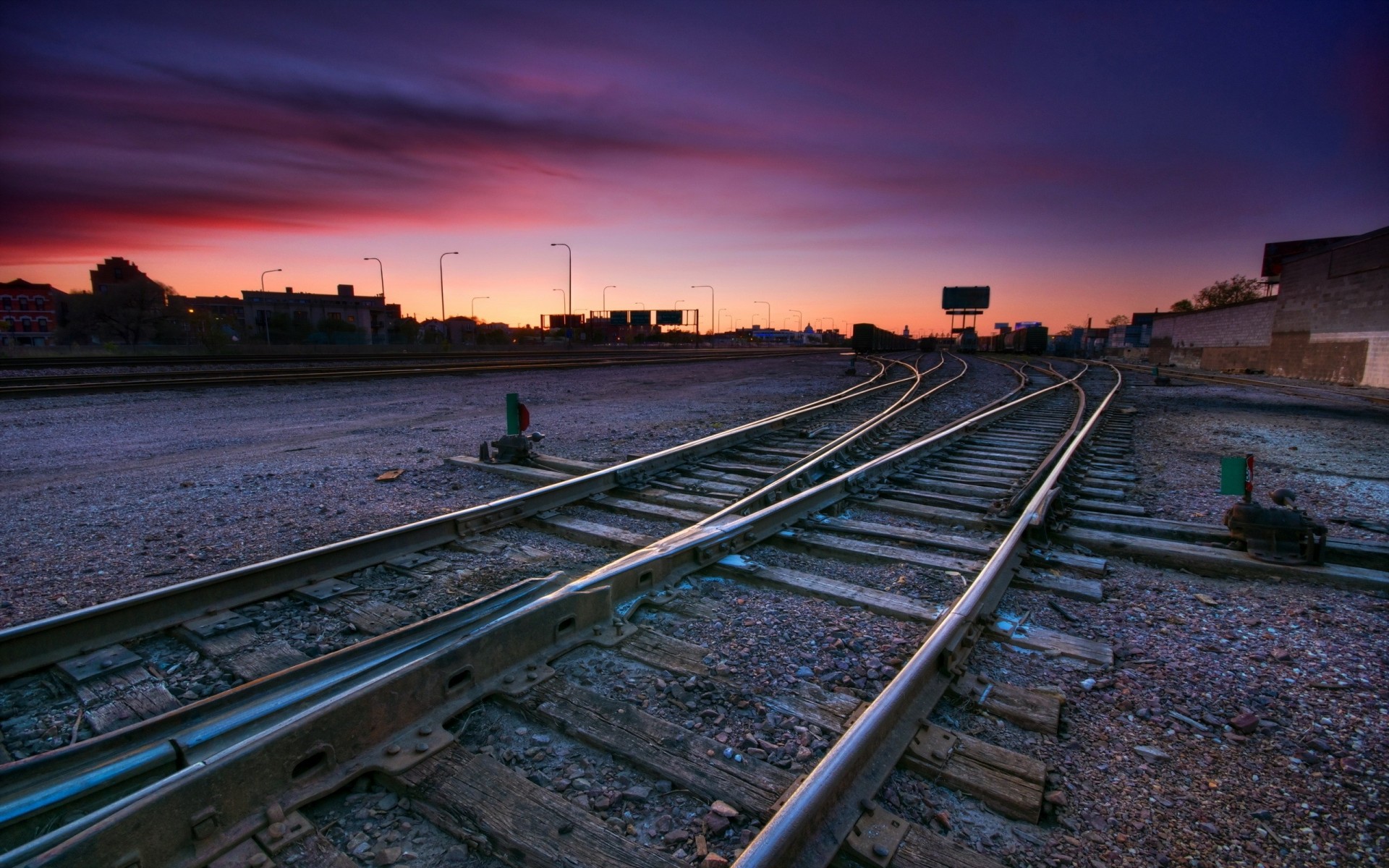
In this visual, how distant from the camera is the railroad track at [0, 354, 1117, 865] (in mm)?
1734

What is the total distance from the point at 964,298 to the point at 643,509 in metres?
82.8

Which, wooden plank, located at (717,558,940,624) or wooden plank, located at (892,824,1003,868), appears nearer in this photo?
wooden plank, located at (892,824,1003,868)

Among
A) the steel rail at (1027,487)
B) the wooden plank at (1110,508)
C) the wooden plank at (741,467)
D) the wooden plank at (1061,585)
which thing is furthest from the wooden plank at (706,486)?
the wooden plank at (1110,508)

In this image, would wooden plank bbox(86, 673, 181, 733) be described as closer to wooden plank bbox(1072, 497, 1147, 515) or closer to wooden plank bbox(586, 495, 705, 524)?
wooden plank bbox(586, 495, 705, 524)

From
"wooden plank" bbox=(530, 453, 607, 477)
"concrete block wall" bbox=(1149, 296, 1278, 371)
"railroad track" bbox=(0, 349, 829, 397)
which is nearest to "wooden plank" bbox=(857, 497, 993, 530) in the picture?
"wooden plank" bbox=(530, 453, 607, 477)

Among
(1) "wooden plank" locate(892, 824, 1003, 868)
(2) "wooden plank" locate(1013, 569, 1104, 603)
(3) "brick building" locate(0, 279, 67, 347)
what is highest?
(3) "brick building" locate(0, 279, 67, 347)

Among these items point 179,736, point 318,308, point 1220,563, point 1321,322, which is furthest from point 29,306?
point 1321,322

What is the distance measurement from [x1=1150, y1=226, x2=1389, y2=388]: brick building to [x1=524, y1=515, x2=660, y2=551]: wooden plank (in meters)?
26.9

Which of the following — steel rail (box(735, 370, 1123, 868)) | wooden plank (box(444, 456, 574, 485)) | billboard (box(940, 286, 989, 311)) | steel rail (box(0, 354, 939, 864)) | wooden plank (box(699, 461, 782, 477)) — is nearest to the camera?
steel rail (box(735, 370, 1123, 868))

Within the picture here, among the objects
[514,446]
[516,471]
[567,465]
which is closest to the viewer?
[516,471]

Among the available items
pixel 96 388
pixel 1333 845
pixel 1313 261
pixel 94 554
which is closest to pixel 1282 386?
pixel 1313 261

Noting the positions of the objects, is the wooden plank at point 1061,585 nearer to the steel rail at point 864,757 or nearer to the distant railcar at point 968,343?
the steel rail at point 864,757

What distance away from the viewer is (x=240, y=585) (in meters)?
3.35

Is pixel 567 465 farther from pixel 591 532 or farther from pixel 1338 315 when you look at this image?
pixel 1338 315
